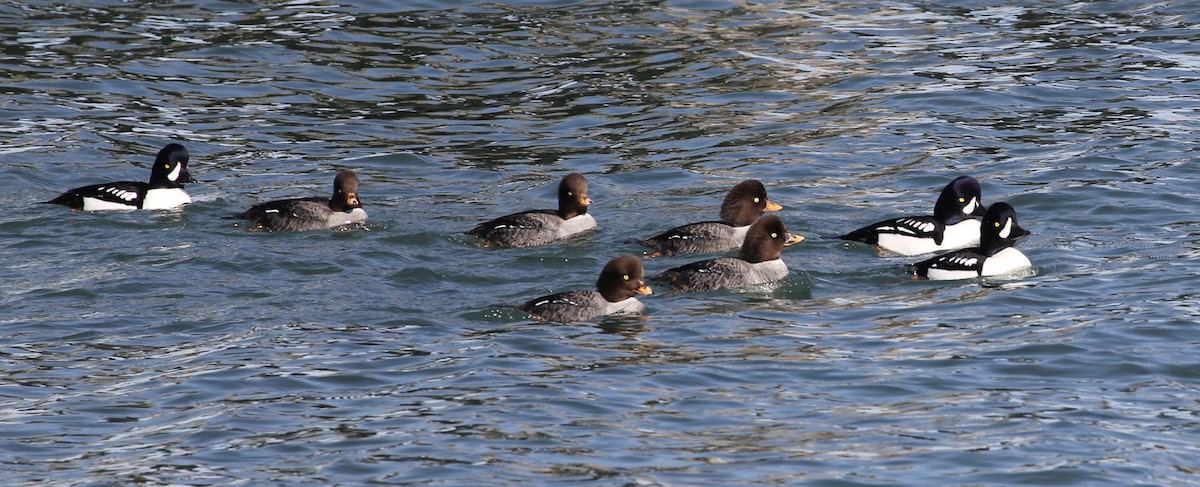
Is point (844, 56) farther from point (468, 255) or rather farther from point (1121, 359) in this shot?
point (1121, 359)

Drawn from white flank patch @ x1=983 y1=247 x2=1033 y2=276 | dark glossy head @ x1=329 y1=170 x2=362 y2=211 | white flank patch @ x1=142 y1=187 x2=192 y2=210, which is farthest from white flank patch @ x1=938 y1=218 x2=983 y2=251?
white flank patch @ x1=142 y1=187 x2=192 y2=210

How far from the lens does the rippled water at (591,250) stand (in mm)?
10109

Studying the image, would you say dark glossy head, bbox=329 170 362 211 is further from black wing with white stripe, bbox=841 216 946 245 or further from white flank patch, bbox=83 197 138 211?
black wing with white stripe, bbox=841 216 946 245

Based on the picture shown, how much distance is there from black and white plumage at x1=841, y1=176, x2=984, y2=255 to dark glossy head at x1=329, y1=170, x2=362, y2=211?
481cm

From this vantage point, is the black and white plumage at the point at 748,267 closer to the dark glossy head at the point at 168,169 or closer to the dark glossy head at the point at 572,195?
the dark glossy head at the point at 572,195

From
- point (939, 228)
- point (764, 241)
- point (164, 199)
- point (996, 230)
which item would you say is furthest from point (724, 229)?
point (164, 199)

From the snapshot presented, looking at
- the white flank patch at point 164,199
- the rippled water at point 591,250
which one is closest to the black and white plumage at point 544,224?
the rippled water at point 591,250

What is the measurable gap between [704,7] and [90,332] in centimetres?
1580

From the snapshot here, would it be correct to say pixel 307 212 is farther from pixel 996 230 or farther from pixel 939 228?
pixel 996 230

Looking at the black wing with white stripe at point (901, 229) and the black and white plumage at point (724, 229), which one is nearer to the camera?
the black wing with white stripe at point (901, 229)

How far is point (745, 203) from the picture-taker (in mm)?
16203

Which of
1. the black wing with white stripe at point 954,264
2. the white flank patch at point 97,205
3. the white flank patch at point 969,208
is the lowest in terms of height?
the black wing with white stripe at point 954,264

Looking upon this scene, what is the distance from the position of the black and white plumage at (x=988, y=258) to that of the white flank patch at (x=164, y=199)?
769 cm

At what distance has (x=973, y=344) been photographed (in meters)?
12.1
